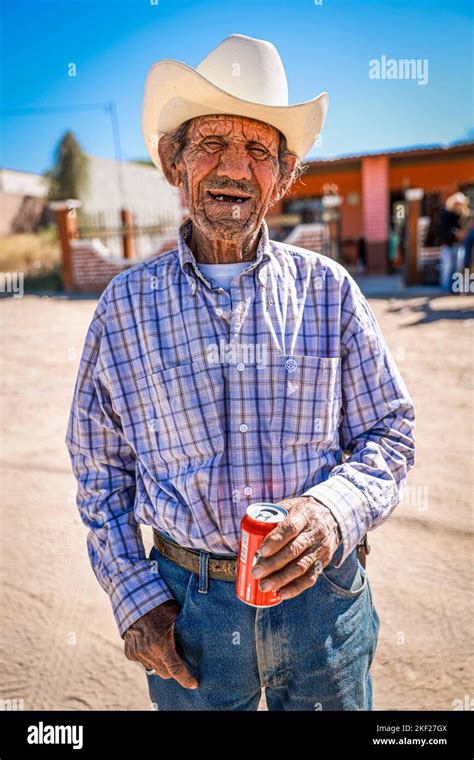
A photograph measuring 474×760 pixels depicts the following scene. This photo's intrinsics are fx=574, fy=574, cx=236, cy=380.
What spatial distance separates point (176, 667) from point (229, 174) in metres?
1.28

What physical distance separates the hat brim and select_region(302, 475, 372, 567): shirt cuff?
96 centimetres

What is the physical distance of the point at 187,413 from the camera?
1484mm

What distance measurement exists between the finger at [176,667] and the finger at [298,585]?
38 centimetres

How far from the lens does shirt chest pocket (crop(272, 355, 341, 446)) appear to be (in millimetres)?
1467

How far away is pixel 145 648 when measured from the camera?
4.92 ft

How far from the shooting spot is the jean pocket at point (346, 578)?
58.3 inches

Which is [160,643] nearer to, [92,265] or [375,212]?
[92,265]

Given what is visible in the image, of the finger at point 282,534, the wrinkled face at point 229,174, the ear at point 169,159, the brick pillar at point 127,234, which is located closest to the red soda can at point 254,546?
the finger at point 282,534

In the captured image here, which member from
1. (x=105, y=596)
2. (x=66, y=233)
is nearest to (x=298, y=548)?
Answer: (x=105, y=596)

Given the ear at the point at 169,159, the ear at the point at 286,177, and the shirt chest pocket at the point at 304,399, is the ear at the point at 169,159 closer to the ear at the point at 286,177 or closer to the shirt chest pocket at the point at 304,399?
the ear at the point at 286,177

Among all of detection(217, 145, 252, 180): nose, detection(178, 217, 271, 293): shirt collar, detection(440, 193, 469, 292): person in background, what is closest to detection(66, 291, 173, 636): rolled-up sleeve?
detection(178, 217, 271, 293): shirt collar

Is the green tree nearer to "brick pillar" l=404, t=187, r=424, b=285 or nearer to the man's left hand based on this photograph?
"brick pillar" l=404, t=187, r=424, b=285

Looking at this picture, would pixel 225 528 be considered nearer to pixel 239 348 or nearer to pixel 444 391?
pixel 239 348

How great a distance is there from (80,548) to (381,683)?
1994mm
